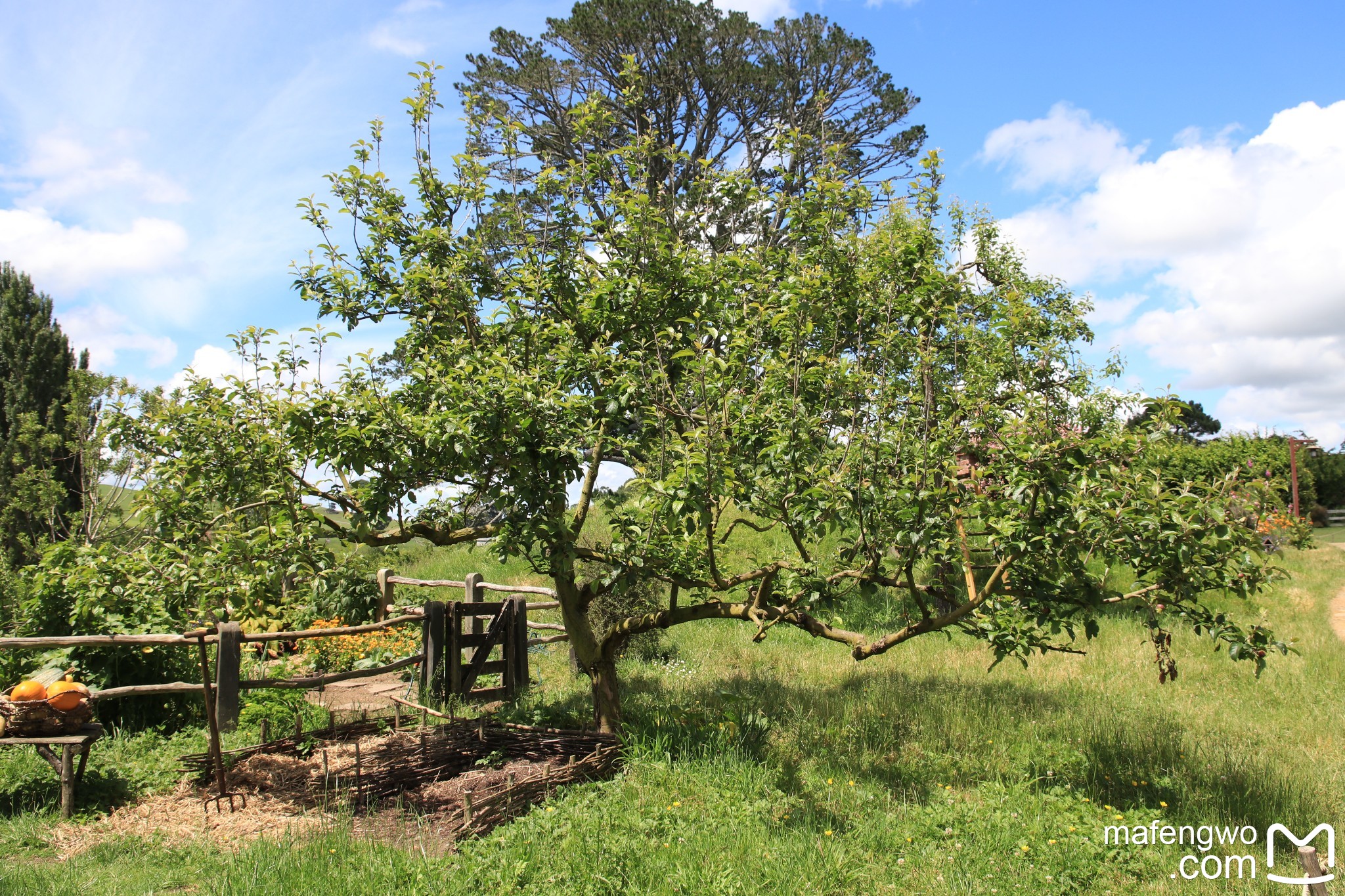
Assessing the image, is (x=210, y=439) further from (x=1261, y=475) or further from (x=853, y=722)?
(x=1261, y=475)

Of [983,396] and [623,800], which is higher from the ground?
[983,396]

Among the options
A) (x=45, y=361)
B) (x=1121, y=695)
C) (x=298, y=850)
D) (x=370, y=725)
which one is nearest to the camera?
(x=298, y=850)

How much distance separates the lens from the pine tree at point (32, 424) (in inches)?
511

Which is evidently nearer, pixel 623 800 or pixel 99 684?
pixel 623 800

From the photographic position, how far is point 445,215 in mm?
7242

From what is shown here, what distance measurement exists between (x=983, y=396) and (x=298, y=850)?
5.16 meters

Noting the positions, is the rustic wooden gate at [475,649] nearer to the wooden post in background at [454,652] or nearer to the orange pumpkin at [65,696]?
the wooden post in background at [454,652]

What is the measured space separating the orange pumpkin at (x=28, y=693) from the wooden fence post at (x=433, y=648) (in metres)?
3.40

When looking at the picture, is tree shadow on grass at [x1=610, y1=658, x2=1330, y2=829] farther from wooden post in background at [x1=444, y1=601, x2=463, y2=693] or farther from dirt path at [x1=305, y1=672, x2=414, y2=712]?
dirt path at [x1=305, y1=672, x2=414, y2=712]

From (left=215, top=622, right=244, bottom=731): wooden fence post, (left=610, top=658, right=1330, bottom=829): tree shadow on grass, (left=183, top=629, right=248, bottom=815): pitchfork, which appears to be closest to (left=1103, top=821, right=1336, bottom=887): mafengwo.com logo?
(left=610, top=658, right=1330, bottom=829): tree shadow on grass

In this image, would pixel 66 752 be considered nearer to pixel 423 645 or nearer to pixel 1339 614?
pixel 423 645

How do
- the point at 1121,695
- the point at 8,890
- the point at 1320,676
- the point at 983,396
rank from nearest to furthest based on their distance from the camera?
the point at 8,890 < the point at 983,396 < the point at 1121,695 < the point at 1320,676

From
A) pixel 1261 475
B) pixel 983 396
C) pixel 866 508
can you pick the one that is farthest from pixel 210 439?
pixel 1261 475

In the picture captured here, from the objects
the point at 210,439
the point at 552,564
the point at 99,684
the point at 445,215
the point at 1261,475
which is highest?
the point at 445,215
